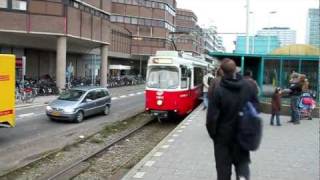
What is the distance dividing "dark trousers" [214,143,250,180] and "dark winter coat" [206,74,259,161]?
0.08m

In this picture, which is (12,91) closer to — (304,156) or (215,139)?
(304,156)

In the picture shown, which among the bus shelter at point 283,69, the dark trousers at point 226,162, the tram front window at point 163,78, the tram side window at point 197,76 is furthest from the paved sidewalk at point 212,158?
the tram side window at point 197,76

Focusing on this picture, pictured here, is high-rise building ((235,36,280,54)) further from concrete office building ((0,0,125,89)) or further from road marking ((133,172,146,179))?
road marking ((133,172,146,179))

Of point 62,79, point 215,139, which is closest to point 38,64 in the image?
point 62,79

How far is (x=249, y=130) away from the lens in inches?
229

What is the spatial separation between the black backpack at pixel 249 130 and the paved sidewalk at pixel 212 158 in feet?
9.81

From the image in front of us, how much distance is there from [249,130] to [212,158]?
501 cm

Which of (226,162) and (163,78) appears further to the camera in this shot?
(163,78)

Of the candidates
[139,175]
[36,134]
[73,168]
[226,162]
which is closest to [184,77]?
[36,134]

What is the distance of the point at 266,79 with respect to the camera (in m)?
24.0

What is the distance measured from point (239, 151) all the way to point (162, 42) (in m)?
89.1

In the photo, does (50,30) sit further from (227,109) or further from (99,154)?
(227,109)

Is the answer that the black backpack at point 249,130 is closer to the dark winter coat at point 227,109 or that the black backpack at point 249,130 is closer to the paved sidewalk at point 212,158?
the dark winter coat at point 227,109

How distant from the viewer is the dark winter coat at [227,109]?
234 inches
